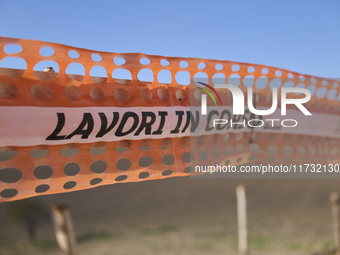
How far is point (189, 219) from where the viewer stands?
18.0 ft

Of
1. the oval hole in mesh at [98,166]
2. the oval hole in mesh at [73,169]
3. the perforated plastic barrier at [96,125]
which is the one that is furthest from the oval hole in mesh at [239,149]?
the oval hole in mesh at [73,169]

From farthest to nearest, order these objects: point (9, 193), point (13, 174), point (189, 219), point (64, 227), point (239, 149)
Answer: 1. point (189, 219)
2. point (239, 149)
3. point (13, 174)
4. point (9, 193)
5. point (64, 227)

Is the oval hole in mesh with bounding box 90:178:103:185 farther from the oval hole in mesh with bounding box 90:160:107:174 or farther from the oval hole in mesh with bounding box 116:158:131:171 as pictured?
the oval hole in mesh with bounding box 116:158:131:171

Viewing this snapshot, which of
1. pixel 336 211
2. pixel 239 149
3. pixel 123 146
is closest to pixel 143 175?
pixel 123 146

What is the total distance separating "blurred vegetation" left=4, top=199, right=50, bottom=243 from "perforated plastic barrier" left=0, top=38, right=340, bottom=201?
3017mm

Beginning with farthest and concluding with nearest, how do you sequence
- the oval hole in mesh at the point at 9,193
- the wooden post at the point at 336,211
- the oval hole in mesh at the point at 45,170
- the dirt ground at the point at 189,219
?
the dirt ground at the point at 189,219 → the wooden post at the point at 336,211 → the oval hole in mesh at the point at 45,170 → the oval hole in mesh at the point at 9,193

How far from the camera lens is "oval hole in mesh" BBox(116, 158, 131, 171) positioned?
2573 mm

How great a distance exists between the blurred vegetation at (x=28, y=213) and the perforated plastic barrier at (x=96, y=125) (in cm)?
302

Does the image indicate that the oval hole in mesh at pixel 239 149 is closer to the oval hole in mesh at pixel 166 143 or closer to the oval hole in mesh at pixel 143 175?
the oval hole in mesh at pixel 166 143

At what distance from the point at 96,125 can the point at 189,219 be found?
3.79m

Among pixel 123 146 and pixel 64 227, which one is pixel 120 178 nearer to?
pixel 123 146

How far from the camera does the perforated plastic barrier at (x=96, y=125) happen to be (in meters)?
2.02

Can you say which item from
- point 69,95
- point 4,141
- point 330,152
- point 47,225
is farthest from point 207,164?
point 47,225

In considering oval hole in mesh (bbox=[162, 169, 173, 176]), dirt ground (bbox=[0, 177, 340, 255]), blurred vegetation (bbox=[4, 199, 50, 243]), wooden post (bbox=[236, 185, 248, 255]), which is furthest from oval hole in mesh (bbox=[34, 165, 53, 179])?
blurred vegetation (bbox=[4, 199, 50, 243])
